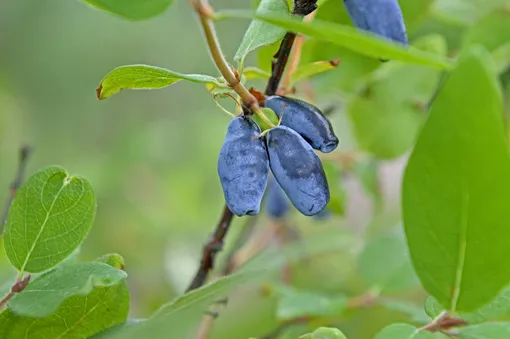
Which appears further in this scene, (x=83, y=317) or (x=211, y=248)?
(x=211, y=248)

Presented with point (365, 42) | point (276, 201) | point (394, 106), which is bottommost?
point (276, 201)

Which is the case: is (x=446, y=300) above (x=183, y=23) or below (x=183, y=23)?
below

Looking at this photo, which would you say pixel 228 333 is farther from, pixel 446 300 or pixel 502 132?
pixel 502 132

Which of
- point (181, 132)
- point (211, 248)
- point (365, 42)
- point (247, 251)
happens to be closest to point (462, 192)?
point (365, 42)

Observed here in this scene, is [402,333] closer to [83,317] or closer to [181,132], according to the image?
[83,317]

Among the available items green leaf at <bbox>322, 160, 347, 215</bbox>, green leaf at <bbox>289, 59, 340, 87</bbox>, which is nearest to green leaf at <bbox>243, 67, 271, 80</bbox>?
green leaf at <bbox>289, 59, 340, 87</bbox>

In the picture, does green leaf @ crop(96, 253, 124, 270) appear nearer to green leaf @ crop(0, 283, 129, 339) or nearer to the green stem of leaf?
green leaf @ crop(0, 283, 129, 339)

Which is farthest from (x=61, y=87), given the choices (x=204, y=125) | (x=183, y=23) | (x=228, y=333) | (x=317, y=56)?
(x=317, y=56)
